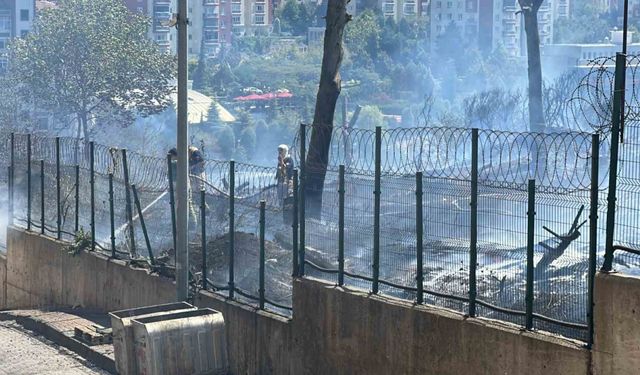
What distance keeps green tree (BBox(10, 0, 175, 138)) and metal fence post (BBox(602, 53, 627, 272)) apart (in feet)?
149

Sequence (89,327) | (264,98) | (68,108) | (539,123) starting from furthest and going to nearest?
(264,98)
(68,108)
(539,123)
(89,327)

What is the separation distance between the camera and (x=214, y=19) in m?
128

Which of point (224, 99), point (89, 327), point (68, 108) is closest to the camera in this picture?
point (89, 327)

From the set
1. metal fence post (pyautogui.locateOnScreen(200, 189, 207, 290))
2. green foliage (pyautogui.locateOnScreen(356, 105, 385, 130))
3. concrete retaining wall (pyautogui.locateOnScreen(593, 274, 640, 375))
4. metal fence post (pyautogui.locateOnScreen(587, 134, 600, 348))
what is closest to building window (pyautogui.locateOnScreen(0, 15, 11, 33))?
green foliage (pyautogui.locateOnScreen(356, 105, 385, 130))

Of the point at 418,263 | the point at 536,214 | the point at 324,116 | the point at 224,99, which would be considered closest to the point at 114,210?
the point at 324,116

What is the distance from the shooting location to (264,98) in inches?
3236

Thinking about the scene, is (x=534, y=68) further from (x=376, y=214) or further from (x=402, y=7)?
(x=402, y=7)

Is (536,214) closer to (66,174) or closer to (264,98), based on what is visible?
(66,174)

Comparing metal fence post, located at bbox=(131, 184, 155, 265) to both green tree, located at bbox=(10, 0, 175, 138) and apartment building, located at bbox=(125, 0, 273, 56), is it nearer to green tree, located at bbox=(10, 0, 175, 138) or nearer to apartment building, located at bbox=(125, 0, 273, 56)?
green tree, located at bbox=(10, 0, 175, 138)

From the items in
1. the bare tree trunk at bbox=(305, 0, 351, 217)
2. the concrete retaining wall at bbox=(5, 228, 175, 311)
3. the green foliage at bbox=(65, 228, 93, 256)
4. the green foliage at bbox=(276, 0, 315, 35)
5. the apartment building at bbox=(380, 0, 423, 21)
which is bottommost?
the concrete retaining wall at bbox=(5, 228, 175, 311)

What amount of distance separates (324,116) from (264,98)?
62.8 metres

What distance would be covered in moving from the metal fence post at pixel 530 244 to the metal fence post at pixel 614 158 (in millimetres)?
963

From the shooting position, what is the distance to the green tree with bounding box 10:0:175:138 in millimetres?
54406

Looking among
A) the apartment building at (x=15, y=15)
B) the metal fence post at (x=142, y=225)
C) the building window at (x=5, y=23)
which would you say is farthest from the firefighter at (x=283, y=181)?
the building window at (x=5, y=23)
